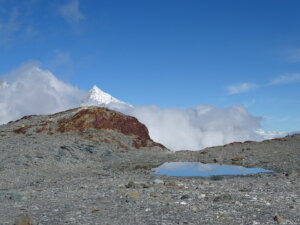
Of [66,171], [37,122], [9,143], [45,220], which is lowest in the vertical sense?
[45,220]

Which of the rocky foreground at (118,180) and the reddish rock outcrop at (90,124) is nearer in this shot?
the rocky foreground at (118,180)

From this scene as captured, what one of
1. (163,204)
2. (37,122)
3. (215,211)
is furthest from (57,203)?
(37,122)

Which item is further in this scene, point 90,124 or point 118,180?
point 90,124

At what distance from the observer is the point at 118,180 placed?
95.6ft

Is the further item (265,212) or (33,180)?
(33,180)

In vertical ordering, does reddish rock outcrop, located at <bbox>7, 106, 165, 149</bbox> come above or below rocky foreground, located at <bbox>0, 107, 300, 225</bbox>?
above

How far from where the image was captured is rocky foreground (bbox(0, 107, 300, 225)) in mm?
16188

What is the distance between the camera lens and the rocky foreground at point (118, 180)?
53.1ft

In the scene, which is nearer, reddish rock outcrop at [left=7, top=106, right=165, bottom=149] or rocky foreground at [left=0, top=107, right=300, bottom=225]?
rocky foreground at [left=0, top=107, right=300, bottom=225]

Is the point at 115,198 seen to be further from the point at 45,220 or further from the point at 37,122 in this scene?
the point at 37,122

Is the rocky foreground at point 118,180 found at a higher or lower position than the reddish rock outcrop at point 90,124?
lower

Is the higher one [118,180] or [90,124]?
→ [90,124]

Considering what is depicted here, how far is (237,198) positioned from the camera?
18.8 meters

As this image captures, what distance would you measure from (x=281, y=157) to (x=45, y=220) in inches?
1424
